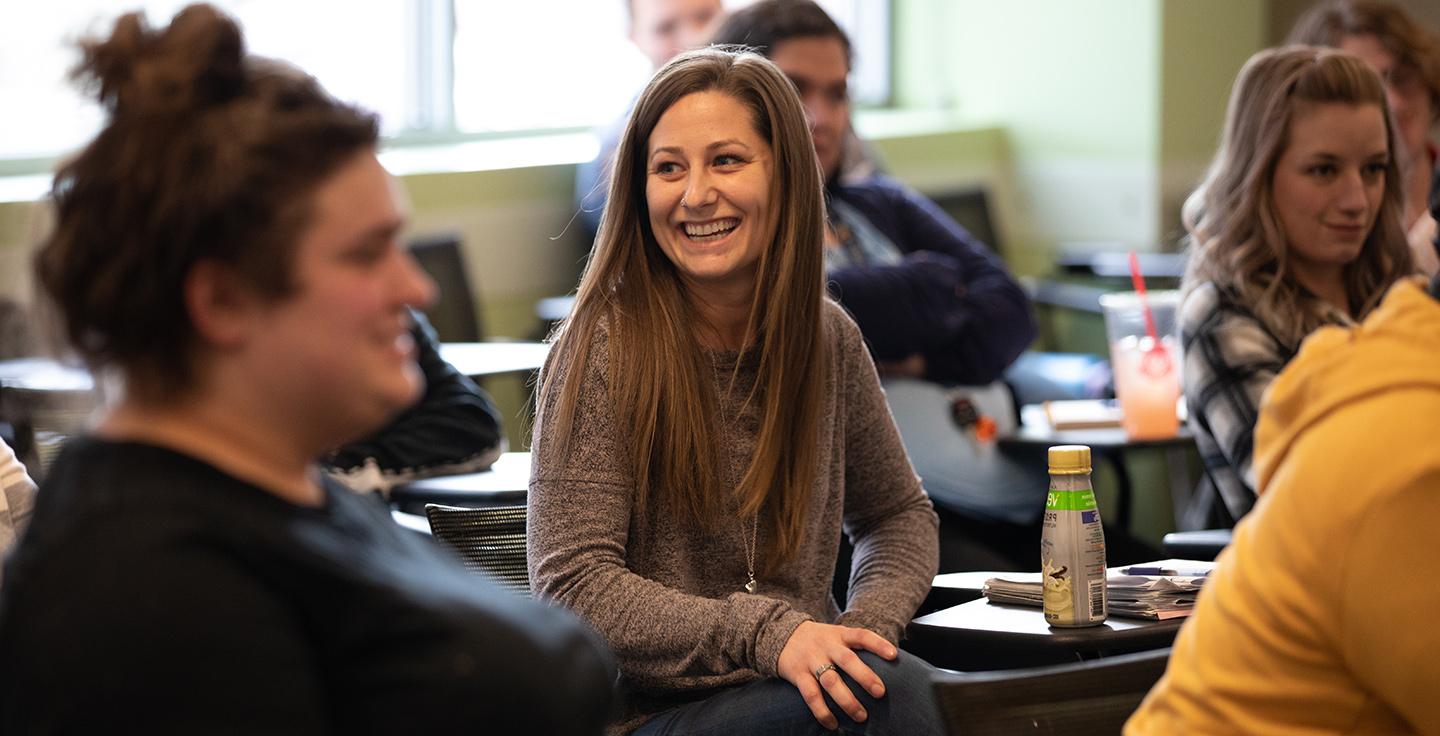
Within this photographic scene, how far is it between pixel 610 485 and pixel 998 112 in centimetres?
406

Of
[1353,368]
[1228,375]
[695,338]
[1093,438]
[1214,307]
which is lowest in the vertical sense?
[1093,438]

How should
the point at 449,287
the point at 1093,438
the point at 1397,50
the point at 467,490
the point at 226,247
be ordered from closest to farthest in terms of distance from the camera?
the point at 226,247
the point at 467,490
the point at 1093,438
the point at 1397,50
the point at 449,287

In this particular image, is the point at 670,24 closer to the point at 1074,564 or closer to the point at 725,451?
the point at 725,451

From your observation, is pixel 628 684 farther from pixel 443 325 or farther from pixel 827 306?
pixel 443 325

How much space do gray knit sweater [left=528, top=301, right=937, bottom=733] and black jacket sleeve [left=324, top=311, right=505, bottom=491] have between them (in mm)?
830

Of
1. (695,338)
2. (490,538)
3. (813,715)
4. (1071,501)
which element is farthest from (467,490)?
(1071,501)

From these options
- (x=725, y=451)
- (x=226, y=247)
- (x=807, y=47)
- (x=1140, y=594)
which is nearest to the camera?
(x=226, y=247)

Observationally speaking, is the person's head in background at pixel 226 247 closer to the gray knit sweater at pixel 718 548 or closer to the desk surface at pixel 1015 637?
the gray knit sweater at pixel 718 548

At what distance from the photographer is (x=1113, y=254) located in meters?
5.34

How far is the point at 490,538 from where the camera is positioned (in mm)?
2213

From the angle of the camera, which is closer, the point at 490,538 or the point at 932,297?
the point at 490,538

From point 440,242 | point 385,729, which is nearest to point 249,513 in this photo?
point 385,729

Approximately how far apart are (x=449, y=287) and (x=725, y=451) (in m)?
2.34

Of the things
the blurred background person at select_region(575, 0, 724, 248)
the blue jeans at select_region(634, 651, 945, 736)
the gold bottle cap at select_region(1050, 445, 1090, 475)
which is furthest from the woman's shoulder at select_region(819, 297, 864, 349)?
the blurred background person at select_region(575, 0, 724, 248)
